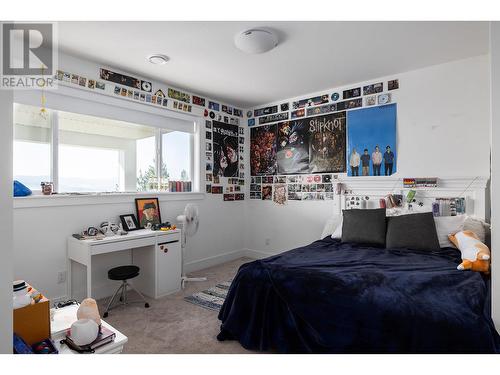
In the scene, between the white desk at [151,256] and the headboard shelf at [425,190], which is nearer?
the white desk at [151,256]

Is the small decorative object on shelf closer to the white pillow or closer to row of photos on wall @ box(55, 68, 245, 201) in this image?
row of photos on wall @ box(55, 68, 245, 201)

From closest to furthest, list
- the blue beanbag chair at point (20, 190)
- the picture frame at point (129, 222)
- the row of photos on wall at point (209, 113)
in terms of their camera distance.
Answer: the blue beanbag chair at point (20, 190) → the row of photos on wall at point (209, 113) → the picture frame at point (129, 222)

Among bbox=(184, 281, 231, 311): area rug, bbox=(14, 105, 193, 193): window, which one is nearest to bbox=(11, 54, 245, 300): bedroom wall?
bbox=(14, 105, 193, 193): window

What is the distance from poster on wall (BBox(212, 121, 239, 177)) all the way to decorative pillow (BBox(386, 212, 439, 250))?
101 inches

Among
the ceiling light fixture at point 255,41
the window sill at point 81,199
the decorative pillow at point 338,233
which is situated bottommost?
the decorative pillow at point 338,233

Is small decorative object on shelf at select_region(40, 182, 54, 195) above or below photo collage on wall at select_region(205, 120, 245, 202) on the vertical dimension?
below

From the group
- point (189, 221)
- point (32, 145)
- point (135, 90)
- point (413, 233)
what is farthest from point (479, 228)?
point (32, 145)

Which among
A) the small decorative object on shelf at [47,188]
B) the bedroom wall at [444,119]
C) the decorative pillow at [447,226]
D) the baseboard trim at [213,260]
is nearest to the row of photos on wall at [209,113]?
the baseboard trim at [213,260]

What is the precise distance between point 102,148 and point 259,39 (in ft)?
7.27

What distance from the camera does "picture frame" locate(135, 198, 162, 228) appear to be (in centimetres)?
346

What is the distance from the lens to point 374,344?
171cm

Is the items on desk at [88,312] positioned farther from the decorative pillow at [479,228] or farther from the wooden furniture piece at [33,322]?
the decorative pillow at [479,228]

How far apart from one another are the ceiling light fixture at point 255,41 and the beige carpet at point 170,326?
8.29ft

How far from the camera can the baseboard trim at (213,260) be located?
163 inches
